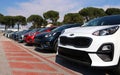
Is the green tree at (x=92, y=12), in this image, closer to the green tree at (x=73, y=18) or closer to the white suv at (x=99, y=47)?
the green tree at (x=73, y=18)

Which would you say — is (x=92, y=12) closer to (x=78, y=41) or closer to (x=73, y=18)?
(x=73, y=18)

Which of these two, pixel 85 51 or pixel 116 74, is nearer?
pixel 85 51

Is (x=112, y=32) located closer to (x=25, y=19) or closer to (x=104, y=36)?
(x=104, y=36)

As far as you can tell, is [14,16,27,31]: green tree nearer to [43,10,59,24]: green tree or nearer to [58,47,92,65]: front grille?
[43,10,59,24]: green tree

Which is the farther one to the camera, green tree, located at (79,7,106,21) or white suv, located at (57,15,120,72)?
green tree, located at (79,7,106,21)

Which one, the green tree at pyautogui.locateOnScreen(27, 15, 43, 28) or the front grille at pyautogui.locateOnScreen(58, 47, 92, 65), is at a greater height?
the green tree at pyautogui.locateOnScreen(27, 15, 43, 28)

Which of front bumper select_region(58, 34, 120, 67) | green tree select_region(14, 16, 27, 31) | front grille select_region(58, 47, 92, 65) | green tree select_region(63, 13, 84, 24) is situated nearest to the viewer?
front bumper select_region(58, 34, 120, 67)

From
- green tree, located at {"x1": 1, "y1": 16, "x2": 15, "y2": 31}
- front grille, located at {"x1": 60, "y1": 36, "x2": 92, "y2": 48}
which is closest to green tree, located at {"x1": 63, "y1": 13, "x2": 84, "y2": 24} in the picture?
green tree, located at {"x1": 1, "y1": 16, "x2": 15, "y2": 31}

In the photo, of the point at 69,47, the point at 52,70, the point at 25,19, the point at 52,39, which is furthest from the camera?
the point at 25,19

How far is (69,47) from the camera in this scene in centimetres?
614

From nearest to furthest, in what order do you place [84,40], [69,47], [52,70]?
[84,40] → [69,47] → [52,70]

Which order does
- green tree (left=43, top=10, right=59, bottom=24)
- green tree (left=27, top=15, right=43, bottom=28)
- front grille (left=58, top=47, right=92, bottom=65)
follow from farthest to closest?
green tree (left=27, top=15, right=43, bottom=28), green tree (left=43, top=10, right=59, bottom=24), front grille (left=58, top=47, right=92, bottom=65)

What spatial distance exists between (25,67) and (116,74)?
280 cm

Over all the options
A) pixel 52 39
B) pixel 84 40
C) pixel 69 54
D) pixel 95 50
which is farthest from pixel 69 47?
pixel 52 39
